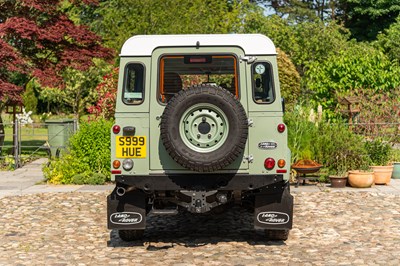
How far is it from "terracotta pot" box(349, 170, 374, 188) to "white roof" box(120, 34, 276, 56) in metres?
6.27

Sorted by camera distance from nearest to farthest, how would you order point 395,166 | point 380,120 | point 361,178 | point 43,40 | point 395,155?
point 361,178
point 395,166
point 395,155
point 380,120
point 43,40

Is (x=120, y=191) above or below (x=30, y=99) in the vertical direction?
below

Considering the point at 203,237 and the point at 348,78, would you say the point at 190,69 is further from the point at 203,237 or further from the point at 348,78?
the point at 348,78

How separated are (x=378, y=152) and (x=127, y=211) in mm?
8525

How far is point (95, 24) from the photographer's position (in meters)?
44.6

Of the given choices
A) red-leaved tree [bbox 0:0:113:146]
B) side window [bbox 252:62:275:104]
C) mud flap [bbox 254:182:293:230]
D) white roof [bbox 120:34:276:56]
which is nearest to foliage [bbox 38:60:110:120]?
red-leaved tree [bbox 0:0:113:146]

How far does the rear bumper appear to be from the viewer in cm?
809

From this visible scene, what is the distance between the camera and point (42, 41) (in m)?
19.7

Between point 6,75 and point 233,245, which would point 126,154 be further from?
point 6,75

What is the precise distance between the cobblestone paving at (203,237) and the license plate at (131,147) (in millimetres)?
1260

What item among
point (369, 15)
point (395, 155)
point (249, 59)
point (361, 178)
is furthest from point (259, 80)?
point (369, 15)

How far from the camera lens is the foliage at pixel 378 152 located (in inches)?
591

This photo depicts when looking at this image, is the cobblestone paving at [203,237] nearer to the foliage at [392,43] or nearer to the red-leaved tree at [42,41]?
the red-leaved tree at [42,41]

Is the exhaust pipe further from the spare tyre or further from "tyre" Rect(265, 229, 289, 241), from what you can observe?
"tyre" Rect(265, 229, 289, 241)
